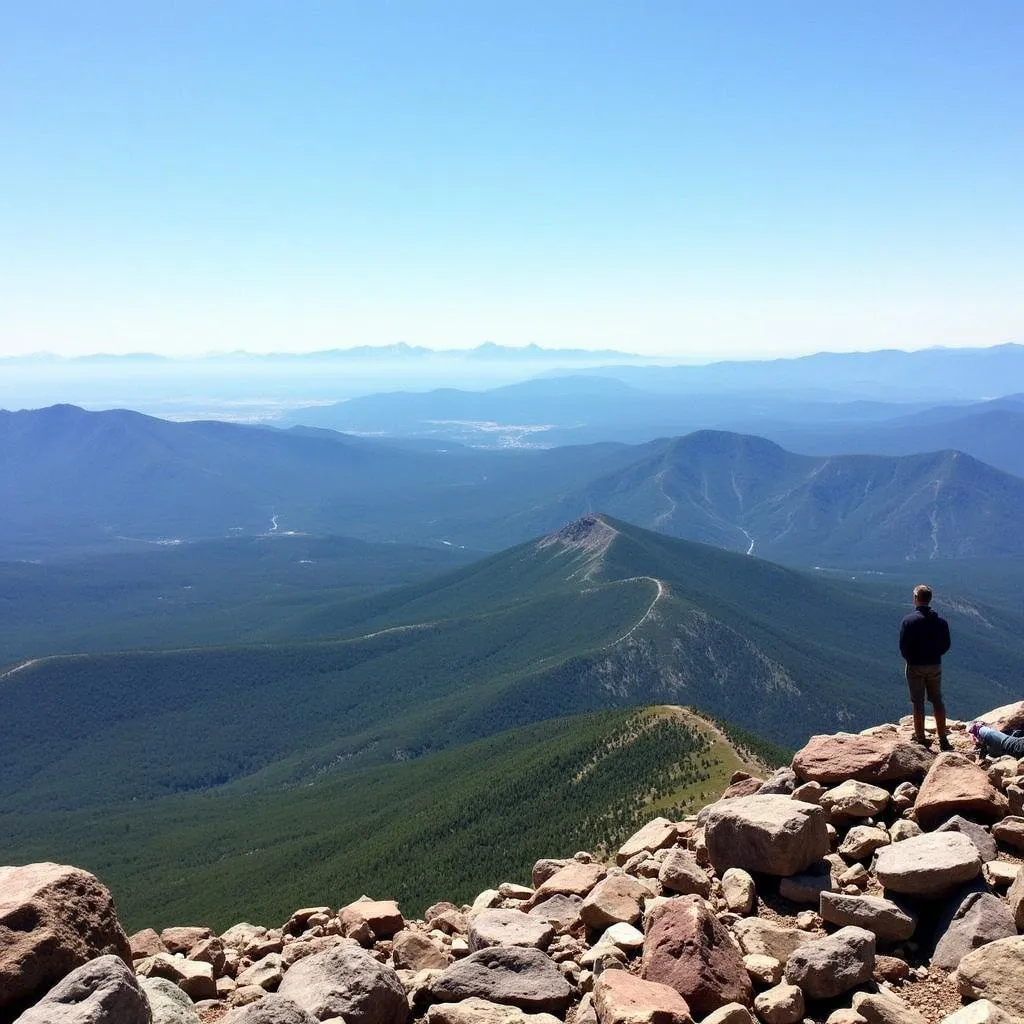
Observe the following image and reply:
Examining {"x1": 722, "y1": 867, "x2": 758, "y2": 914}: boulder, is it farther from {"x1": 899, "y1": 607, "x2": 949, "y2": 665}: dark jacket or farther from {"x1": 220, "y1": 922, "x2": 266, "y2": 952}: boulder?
{"x1": 220, "y1": 922, "x2": 266, "y2": 952}: boulder

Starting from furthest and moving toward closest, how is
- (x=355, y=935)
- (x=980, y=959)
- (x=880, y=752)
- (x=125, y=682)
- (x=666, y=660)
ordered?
(x=125, y=682) < (x=666, y=660) < (x=880, y=752) < (x=355, y=935) < (x=980, y=959)

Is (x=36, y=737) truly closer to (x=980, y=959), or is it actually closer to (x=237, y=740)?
(x=237, y=740)

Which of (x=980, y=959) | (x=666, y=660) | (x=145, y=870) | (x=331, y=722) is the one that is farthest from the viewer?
(x=331, y=722)

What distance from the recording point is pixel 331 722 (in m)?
158

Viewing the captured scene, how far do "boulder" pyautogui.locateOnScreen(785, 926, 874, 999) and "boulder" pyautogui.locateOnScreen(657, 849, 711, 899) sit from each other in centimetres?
319

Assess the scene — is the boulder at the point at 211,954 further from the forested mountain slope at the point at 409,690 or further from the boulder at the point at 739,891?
the forested mountain slope at the point at 409,690

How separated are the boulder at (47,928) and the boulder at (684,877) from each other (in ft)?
31.5

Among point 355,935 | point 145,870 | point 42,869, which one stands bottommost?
point 145,870

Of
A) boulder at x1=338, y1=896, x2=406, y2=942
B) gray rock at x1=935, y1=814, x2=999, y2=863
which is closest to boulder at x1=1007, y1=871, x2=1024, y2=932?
gray rock at x1=935, y1=814, x2=999, y2=863

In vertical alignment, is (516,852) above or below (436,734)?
above

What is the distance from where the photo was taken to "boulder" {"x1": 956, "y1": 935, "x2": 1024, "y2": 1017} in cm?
998

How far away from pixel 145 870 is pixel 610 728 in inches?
2326

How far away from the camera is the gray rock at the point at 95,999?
893 centimetres

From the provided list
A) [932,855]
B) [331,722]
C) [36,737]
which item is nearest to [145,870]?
[331,722]
